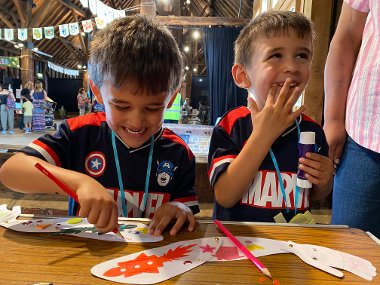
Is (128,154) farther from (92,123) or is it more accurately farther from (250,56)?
(250,56)

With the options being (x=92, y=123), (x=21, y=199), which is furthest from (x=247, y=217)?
(x=21, y=199)

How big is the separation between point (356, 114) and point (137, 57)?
0.65 m

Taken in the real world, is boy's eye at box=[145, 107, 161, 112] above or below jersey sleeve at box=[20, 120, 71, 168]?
above

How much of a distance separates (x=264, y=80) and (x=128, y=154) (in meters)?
0.47

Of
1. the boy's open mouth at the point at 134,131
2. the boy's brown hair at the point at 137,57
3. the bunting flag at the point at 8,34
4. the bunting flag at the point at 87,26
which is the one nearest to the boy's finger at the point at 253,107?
the boy's brown hair at the point at 137,57

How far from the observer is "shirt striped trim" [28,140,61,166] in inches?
35.1

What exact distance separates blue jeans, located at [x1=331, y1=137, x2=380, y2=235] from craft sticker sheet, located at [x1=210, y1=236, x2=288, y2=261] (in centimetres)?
42

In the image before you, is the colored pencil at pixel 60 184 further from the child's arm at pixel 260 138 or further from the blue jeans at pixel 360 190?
the blue jeans at pixel 360 190

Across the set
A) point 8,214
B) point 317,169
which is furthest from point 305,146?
point 8,214

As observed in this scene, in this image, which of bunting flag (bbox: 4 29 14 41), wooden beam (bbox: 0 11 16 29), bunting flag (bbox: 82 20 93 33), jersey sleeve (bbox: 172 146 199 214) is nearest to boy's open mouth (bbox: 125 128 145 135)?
jersey sleeve (bbox: 172 146 199 214)

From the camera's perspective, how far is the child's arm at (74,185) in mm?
636

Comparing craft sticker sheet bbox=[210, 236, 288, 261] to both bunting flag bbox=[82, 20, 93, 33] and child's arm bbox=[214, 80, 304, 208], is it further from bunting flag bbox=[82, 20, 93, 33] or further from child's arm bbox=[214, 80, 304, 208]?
bunting flag bbox=[82, 20, 93, 33]

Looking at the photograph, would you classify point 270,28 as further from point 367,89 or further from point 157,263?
point 157,263

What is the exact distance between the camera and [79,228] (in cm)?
67
